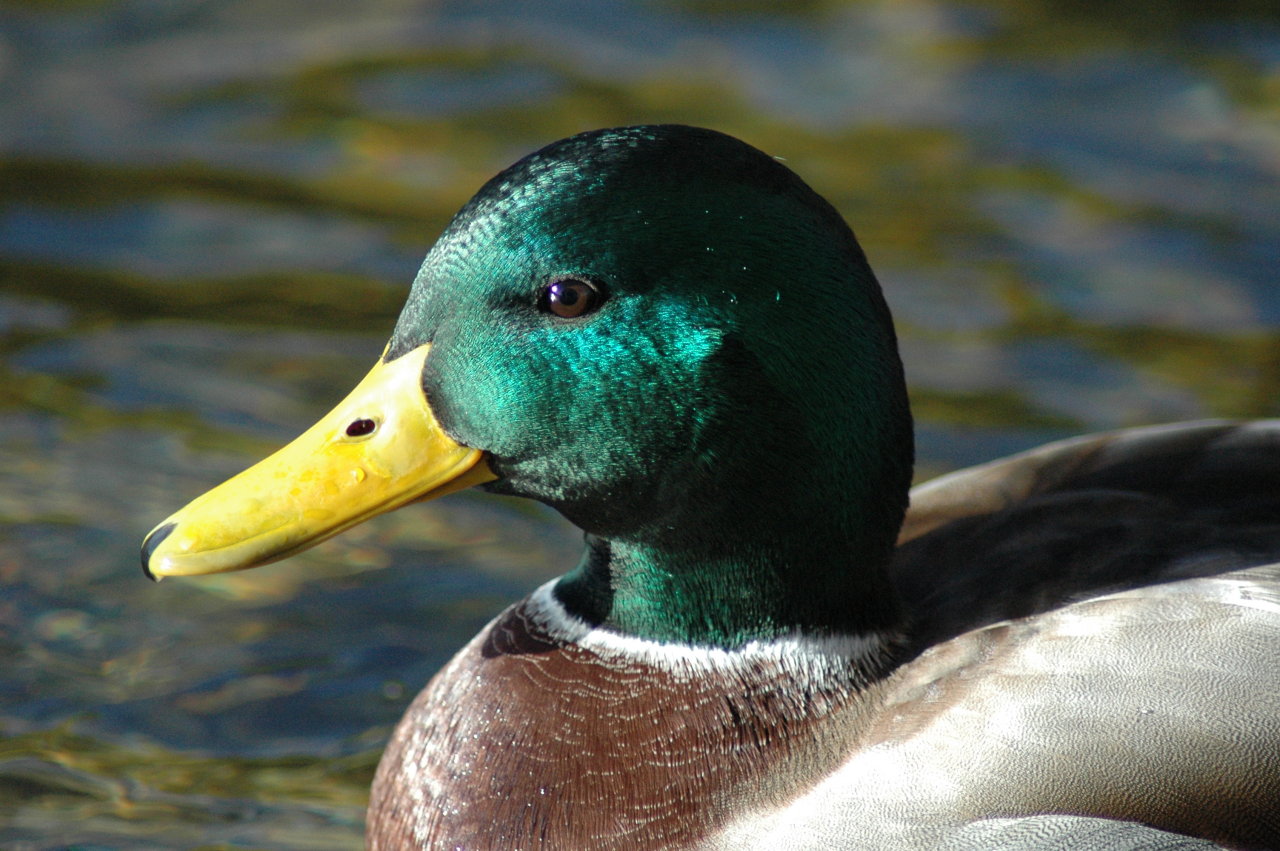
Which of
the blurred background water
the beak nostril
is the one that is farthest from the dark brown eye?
the blurred background water

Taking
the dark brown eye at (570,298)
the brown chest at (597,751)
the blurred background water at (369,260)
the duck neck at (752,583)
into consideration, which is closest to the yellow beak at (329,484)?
the dark brown eye at (570,298)

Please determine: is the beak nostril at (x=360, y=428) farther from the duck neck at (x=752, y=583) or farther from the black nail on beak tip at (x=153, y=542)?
the duck neck at (x=752, y=583)

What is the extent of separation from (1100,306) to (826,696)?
346cm

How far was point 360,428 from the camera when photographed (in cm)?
328

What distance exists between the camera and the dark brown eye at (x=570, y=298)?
10.4ft

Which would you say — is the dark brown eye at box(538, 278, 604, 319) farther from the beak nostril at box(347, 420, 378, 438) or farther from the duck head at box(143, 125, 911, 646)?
the beak nostril at box(347, 420, 378, 438)

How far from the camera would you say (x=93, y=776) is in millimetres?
4273

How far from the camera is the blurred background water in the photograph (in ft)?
15.1

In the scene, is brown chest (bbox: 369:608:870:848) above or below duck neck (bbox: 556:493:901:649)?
below

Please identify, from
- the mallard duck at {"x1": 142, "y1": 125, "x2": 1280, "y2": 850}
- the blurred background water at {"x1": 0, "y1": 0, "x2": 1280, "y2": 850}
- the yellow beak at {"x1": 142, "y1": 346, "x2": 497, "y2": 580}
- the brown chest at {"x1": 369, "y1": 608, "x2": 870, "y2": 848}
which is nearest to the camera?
the mallard duck at {"x1": 142, "y1": 125, "x2": 1280, "y2": 850}

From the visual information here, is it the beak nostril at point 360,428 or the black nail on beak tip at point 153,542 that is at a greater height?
the beak nostril at point 360,428

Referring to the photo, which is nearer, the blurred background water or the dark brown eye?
the dark brown eye

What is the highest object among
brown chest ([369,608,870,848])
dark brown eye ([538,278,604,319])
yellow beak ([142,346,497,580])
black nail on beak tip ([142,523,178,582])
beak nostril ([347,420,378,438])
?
dark brown eye ([538,278,604,319])

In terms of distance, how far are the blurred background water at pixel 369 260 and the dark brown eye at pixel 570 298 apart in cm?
160
